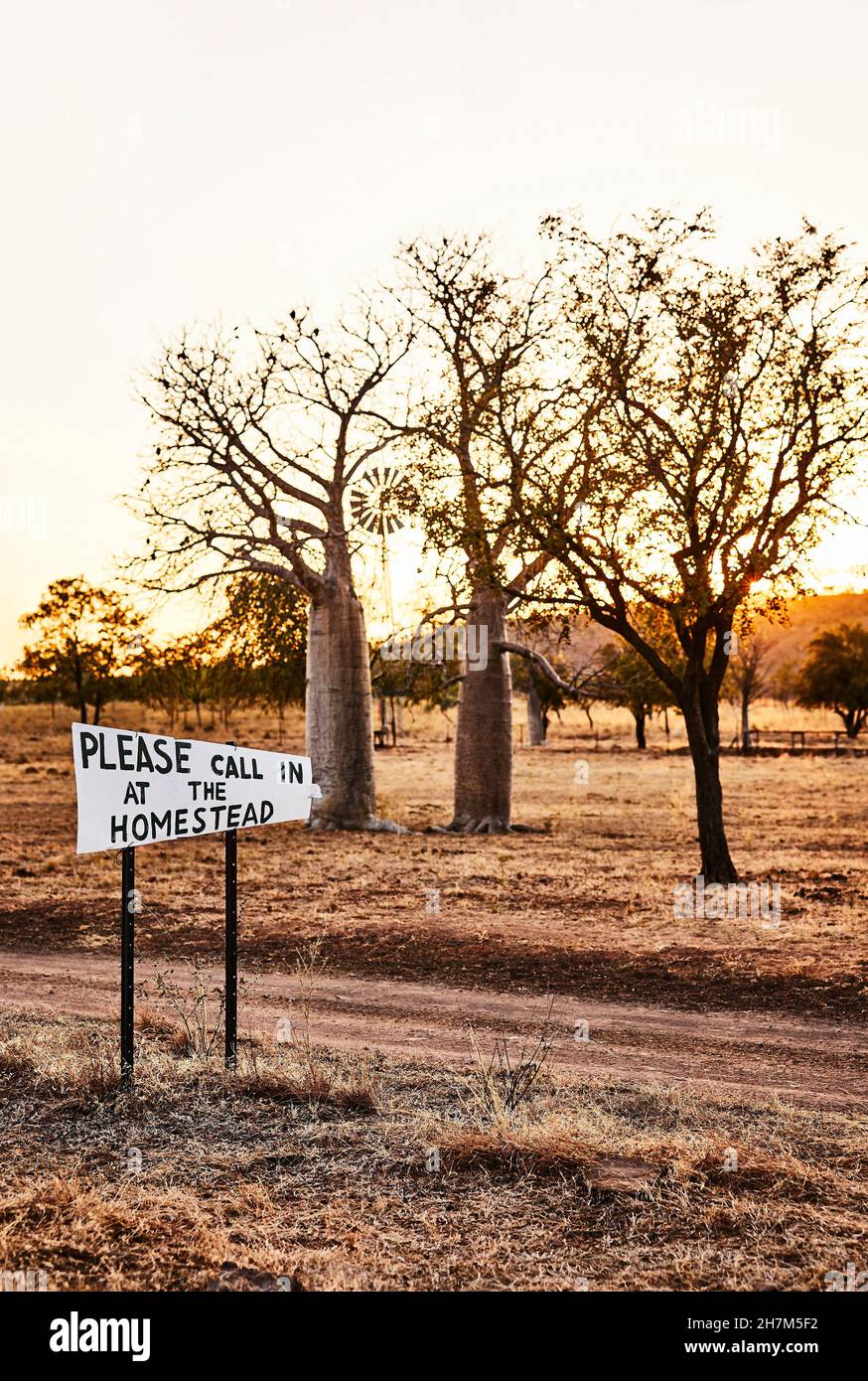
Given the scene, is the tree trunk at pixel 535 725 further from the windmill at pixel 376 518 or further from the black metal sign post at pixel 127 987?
the black metal sign post at pixel 127 987

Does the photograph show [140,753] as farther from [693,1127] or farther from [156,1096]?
[693,1127]

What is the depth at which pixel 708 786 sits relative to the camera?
13.9 m

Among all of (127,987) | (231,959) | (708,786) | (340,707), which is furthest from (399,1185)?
(340,707)

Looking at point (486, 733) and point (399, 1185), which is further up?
point (486, 733)

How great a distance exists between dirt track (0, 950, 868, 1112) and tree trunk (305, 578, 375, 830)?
1147 cm

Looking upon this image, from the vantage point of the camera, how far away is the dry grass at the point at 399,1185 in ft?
13.1

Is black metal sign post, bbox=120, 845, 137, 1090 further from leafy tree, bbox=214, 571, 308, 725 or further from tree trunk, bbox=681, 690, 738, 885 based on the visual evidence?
leafy tree, bbox=214, 571, 308, 725

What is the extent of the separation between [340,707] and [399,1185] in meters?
16.6

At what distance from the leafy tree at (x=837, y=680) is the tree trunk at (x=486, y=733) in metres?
31.0

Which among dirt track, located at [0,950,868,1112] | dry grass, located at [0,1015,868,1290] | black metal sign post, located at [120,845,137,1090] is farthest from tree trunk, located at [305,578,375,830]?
black metal sign post, located at [120,845,137,1090]

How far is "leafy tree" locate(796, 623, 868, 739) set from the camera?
4856cm

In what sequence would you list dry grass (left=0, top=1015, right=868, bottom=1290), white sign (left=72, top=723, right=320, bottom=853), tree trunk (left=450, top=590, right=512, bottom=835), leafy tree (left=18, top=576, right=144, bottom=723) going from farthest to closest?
leafy tree (left=18, top=576, right=144, bottom=723) → tree trunk (left=450, top=590, right=512, bottom=835) → white sign (left=72, top=723, right=320, bottom=853) → dry grass (left=0, top=1015, right=868, bottom=1290)

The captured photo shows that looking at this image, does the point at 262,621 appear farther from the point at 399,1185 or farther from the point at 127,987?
the point at 399,1185
